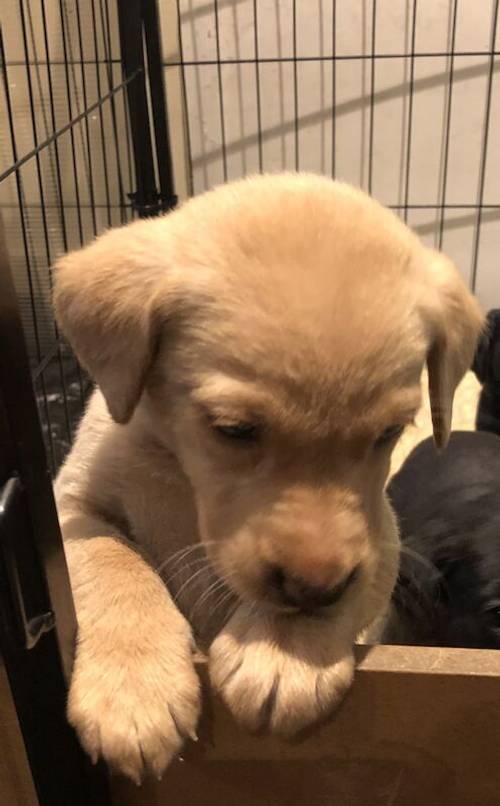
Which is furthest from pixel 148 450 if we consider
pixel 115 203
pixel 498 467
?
pixel 115 203

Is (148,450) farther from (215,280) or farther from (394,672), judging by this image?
(394,672)

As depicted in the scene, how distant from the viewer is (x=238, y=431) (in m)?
1.15

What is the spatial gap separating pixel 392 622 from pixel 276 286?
0.87 m

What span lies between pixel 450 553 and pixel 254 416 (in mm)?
1093

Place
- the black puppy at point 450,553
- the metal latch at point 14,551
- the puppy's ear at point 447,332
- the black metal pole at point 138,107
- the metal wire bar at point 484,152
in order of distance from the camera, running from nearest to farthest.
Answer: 1. the metal latch at point 14,551
2. the puppy's ear at point 447,332
3. the black puppy at point 450,553
4. the black metal pole at point 138,107
5. the metal wire bar at point 484,152

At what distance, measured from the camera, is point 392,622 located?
1710 mm

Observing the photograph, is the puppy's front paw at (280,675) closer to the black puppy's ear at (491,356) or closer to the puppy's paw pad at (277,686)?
the puppy's paw pad at (277,686)

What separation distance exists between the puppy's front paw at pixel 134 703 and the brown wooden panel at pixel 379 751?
61mm

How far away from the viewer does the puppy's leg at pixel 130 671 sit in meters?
1.09

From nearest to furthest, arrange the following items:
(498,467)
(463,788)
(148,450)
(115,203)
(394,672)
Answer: (394,672), (463,788), (148,450), (498,467), (115,203)

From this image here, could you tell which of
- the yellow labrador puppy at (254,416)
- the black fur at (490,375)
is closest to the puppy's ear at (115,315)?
the yellow labrador puppy at (254,416)

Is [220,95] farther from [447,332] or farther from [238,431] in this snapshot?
[238,431]

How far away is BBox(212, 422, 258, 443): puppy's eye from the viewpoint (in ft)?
3.71

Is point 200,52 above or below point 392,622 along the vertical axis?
above
